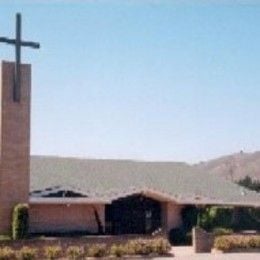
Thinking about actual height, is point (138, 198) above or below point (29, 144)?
below

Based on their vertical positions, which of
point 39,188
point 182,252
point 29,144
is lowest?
point 182,252


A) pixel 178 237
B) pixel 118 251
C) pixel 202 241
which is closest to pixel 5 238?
pixel 118 251

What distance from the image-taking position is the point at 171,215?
41.2 meters

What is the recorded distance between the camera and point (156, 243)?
31062 millimetres

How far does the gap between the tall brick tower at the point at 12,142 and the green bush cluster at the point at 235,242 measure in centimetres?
954

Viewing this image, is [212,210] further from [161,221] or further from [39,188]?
[39,188]

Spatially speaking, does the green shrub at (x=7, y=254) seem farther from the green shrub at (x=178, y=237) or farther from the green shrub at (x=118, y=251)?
the green shrub at (x=178, y=237)

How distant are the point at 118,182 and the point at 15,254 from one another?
1460 centimetres

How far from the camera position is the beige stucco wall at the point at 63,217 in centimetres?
3662

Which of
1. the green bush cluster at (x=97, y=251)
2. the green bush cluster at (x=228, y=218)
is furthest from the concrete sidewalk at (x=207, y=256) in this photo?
the green bush cluster at (x=228, y=218)

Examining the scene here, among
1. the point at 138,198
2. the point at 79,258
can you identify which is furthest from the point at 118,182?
the point at 79,258

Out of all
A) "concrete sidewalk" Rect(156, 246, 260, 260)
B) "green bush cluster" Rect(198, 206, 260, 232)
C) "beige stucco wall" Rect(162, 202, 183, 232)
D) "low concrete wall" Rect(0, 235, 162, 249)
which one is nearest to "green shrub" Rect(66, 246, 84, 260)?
"low concrete wall" Rect(0, 235, 162, 249)

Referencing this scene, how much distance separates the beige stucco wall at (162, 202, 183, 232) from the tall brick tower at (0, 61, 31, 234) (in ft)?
32.6

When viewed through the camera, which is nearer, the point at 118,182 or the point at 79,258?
the point at 79,258
